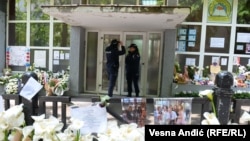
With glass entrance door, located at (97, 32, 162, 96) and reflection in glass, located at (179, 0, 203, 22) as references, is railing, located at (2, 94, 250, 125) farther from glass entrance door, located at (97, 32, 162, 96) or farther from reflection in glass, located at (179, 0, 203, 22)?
reflection in glass, located at (179, 0, 203, 22)

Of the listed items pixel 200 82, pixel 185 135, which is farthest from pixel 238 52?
pixel 185 135

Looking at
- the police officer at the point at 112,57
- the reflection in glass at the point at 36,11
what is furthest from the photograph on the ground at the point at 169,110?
the reflection in glass at the point at 36,11

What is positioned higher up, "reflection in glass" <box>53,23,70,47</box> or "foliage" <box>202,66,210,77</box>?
"reflection in glass" <box>53,23,70,47</box>

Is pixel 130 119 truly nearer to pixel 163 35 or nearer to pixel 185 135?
pixel 185 135

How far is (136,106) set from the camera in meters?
2.03

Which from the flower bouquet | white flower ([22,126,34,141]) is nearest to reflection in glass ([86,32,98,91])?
the flower bouquet

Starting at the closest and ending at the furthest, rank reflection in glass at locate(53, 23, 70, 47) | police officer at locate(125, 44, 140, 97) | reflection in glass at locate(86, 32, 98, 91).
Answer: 1. police officer at locate(125, 44, 140, 97)
2. reflection in glass at locate(86, 32, 98, 91)
3. reflection in glass at locate(53, 23, 70, 47)

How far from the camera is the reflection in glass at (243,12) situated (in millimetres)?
8017

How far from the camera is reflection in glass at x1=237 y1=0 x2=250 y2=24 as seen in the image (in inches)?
316

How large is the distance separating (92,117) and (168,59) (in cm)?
620

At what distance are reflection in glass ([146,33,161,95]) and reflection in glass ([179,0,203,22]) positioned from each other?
3.68 feet

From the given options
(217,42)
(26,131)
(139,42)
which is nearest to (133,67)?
(139,42)

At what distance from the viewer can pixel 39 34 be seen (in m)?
9.07

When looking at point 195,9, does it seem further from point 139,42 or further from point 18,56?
point 18,56
